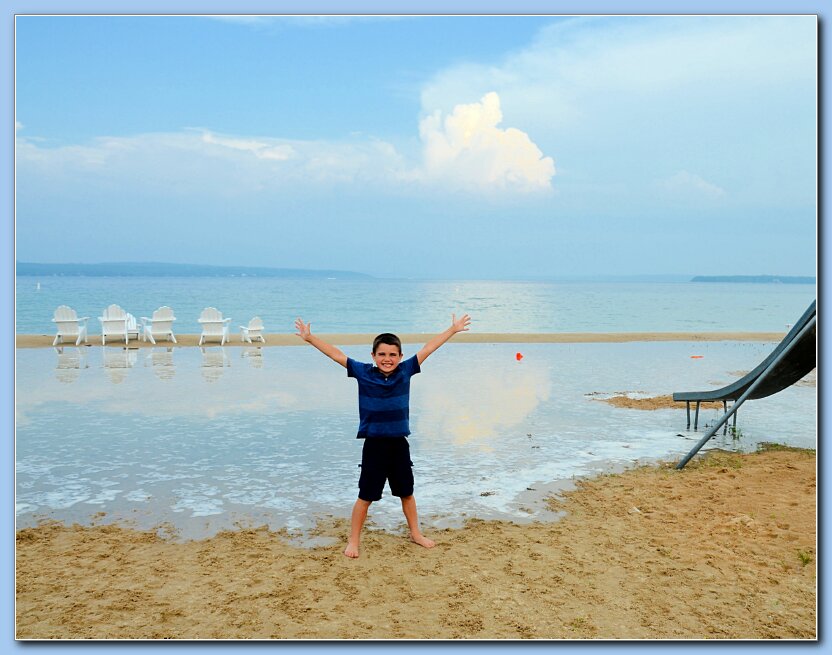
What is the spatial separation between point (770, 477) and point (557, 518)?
Answer: 2562mm

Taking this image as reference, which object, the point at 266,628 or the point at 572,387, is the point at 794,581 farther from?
the point at 572,387

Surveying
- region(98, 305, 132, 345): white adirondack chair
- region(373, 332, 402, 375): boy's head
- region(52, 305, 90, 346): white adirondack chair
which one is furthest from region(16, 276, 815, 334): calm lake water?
region(373, 332, 402, 375): boy's head

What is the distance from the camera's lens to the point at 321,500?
266 inches

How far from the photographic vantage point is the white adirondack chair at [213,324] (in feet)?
71.9

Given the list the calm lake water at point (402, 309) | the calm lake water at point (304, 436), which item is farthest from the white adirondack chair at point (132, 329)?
the calm lake water at point (304, 436)

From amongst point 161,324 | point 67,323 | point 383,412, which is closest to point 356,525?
point 383,412

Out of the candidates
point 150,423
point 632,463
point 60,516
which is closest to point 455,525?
point 632,463

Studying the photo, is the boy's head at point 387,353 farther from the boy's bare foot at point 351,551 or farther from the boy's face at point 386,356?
the boy's bare foot at point 351,551

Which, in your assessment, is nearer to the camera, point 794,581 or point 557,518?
point 794,581

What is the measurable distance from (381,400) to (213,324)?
18964mm

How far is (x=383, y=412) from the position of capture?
5.23 metres

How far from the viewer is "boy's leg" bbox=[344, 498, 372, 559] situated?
5.33 m

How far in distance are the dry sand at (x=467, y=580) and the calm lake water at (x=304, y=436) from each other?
0.56 metres

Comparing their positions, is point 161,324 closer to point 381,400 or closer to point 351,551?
point 351,551
